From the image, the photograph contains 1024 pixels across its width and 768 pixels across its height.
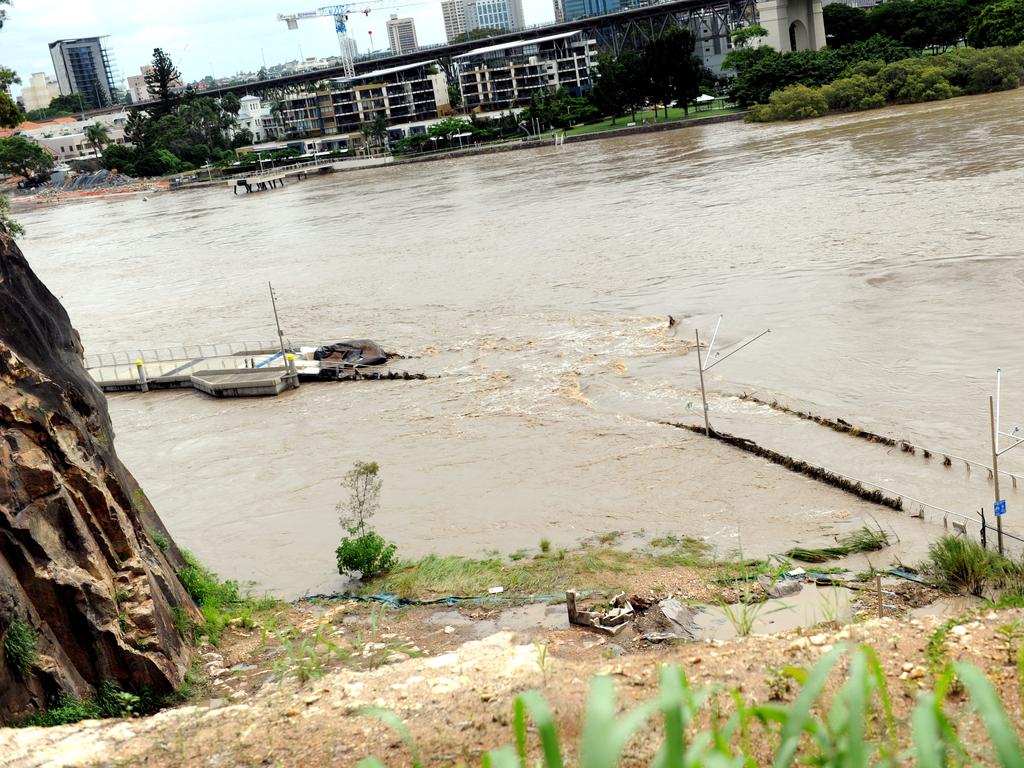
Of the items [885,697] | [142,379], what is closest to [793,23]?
[142,379]

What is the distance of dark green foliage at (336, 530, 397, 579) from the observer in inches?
580

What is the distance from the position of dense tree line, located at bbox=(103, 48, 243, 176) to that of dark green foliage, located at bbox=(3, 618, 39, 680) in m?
115

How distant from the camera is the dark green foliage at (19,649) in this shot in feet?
29.2

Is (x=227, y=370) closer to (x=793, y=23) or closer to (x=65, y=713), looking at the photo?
(x=65, y=713)

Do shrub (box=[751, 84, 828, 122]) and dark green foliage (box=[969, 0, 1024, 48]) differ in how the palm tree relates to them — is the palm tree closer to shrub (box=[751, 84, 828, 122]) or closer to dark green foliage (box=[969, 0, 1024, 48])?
shrub (box=[751, 84, 828, 122])

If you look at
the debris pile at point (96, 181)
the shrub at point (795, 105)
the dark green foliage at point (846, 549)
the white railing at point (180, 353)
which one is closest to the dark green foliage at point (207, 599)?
the dark green foliage at point (846, 549)

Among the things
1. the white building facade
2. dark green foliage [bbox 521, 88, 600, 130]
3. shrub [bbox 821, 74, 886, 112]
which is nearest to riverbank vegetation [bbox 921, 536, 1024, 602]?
shrub [bbox 821, 74, 886, 112]

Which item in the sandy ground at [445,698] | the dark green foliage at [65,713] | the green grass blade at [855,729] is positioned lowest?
the dark green foliage at [65,713]

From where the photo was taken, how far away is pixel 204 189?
105812 millimetres

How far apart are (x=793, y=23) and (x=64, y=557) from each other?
3580 inches

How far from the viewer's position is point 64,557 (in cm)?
1032

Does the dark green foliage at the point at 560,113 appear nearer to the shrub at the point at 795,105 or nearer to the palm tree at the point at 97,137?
the shrub at the point at 795,105

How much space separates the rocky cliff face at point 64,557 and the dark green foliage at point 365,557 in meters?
2.61

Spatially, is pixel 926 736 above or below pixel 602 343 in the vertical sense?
above
